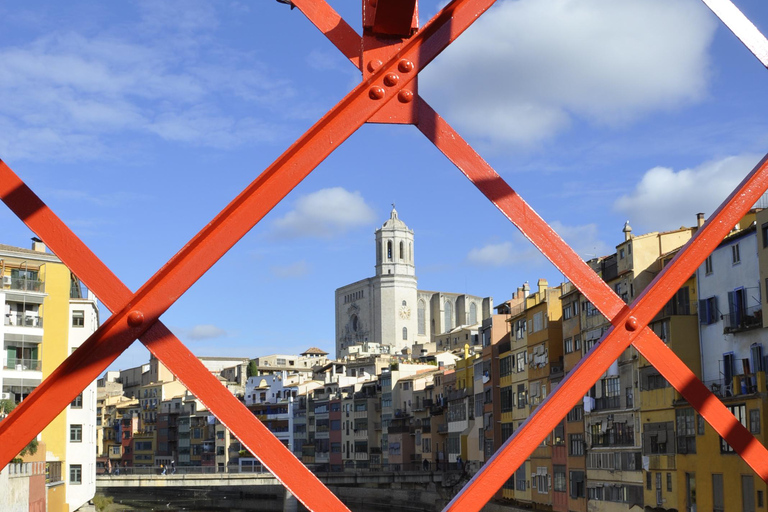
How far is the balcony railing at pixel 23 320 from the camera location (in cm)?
4175

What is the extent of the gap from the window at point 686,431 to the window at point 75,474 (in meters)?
24.8

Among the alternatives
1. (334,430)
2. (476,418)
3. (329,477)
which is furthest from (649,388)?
(334,430)

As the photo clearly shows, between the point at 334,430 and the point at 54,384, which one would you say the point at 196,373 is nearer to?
the point at 54,384

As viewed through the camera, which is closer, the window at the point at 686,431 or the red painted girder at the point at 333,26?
the red painted girder at the point at 333,26

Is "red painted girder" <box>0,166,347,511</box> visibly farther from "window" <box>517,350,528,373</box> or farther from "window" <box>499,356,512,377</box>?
"window" <box>499,356,512,377</box>

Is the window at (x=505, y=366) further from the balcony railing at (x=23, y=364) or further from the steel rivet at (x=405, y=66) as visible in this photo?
the steel rivet at (x=405, y=66)

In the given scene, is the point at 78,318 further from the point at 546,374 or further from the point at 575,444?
the point at 575,444

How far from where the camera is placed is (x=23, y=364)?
4156cm

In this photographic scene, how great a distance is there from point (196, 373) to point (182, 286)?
0.21 metres

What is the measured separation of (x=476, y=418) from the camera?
5825 cm

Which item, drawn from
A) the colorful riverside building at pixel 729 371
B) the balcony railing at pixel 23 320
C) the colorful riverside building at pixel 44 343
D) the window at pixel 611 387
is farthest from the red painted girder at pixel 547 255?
the balcony railing at pixel 23 320

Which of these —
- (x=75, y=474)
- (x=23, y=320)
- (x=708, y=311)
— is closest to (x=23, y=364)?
(x=23, y=320)

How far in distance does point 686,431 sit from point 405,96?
33.0 m

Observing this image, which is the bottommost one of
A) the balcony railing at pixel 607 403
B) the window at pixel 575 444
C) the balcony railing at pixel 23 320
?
the window at pixel 575 444
